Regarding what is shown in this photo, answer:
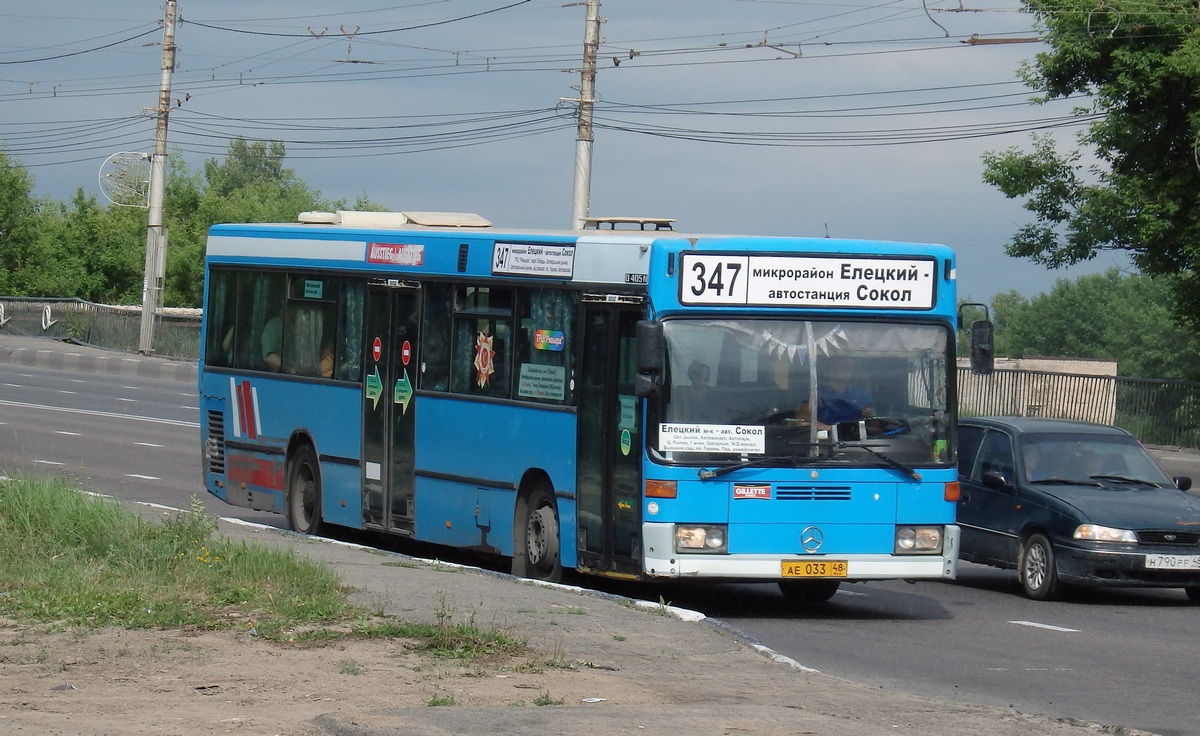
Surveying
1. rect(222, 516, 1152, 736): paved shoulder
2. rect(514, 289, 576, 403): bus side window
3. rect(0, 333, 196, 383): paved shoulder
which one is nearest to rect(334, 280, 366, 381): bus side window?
rect(514, 289, 576, 403): bus side window

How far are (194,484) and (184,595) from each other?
37.9ft

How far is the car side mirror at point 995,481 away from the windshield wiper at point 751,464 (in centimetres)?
345

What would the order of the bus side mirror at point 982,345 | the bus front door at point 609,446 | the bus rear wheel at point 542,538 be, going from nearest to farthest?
the bus front door at point 609,446
the bus side mirror at point 982,345
the bus rear wheel at point 542,538

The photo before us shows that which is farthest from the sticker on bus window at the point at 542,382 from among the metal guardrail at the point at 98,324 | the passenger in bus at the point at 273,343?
the metal guardrail at the point at 98,324

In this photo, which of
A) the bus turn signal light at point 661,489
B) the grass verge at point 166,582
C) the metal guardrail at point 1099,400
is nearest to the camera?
the grass verge at point 166,582

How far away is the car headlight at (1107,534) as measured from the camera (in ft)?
44.5

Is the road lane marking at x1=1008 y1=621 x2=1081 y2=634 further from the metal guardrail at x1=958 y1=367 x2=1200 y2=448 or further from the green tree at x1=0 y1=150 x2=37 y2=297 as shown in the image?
the green tree at x1=0 y1=150 x2=37 y2=297

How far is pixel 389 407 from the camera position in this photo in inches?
583

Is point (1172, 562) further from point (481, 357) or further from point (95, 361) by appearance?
point (95, 361)

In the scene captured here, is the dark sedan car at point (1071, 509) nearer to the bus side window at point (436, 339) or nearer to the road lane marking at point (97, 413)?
the bus side window at point (436, 339)

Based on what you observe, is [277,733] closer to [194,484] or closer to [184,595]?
[184,595]

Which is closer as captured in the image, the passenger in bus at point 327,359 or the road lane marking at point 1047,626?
the road lane marking at point 1047,626

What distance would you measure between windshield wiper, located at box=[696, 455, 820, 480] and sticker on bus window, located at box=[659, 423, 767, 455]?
0.22ft

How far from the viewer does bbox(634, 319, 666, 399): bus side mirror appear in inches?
443
